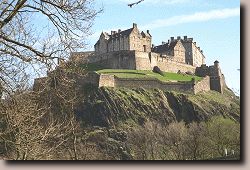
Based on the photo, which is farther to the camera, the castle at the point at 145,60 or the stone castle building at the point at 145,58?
the stone castle building at the point at 145,58

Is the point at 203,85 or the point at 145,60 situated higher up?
the point at 145,60

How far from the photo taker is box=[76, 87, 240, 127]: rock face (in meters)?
52.7

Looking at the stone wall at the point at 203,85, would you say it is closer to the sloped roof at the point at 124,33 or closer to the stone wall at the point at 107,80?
the sloped roof at the point at 124,33

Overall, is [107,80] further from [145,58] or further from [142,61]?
[145,58]

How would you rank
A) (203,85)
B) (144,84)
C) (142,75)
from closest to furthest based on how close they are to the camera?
(144,84) < (142,75) < (203,85)

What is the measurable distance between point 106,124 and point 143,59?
16.8 m

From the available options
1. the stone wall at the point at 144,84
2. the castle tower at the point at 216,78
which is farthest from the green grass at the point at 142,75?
the castle tower at the point at 216,78

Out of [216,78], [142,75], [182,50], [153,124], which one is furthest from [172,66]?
[153,124]

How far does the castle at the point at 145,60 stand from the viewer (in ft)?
194

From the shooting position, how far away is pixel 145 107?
2199 inches

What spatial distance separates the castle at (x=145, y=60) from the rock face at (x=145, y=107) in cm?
129

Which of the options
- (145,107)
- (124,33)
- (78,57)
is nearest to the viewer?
(78,57)

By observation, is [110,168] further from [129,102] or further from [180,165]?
[129,102]

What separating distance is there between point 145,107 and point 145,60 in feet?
38.6
